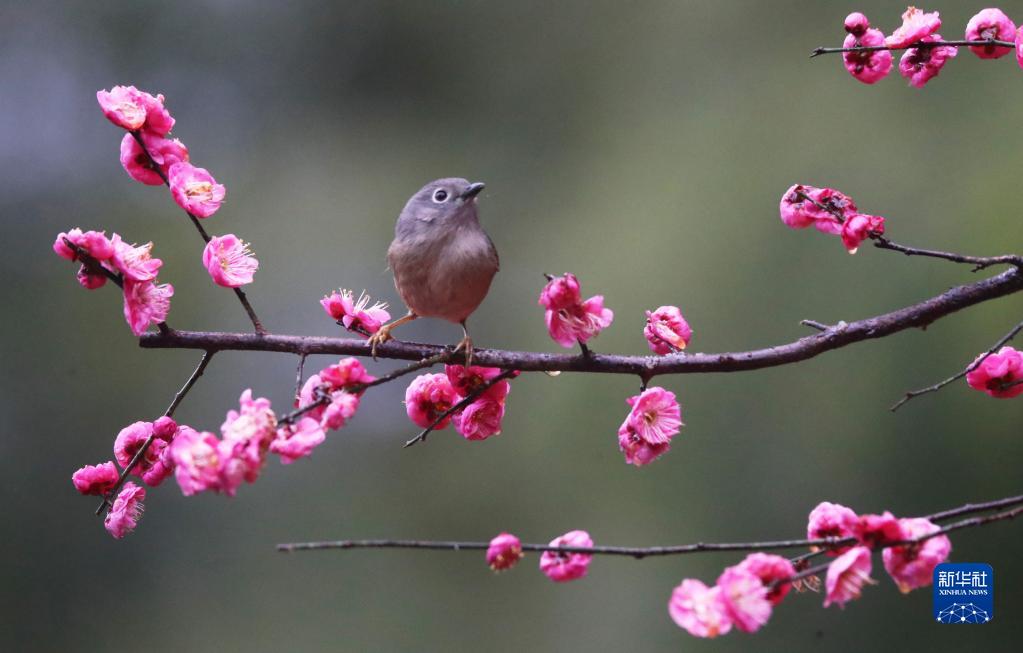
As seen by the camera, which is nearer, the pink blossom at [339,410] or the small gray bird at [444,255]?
the pink blossom at [339,410]

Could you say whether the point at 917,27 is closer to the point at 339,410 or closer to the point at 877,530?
the point at 877,530

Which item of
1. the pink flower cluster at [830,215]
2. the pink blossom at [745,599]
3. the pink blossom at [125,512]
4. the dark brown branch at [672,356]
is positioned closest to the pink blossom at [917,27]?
the pink flower cluster at [830,215]

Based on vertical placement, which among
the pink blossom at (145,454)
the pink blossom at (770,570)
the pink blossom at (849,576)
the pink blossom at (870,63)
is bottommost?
the pink blossom at (145,454)

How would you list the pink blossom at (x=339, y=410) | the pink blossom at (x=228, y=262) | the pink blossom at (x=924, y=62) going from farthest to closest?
the pink blossom at (x=924, y=62) → the pink blossom at (x=228, y=262) → the pink blossom at (x=339, y=410)

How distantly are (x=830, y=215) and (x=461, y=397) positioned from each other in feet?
1.82

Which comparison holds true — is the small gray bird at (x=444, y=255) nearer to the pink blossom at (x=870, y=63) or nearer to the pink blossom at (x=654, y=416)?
the pink blossom at (x=654, y=416)

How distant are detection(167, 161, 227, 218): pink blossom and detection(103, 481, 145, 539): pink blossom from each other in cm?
36

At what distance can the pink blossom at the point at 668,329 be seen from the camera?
1.23m

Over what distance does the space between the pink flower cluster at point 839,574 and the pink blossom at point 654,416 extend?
332 mm

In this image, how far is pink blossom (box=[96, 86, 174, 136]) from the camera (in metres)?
1.11

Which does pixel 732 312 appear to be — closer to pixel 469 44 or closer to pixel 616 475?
pixel 616 475

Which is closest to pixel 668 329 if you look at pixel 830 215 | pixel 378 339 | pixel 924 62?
pixel 830 215

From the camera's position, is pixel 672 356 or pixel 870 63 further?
pixel 870 63

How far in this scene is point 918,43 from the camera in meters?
1.12
